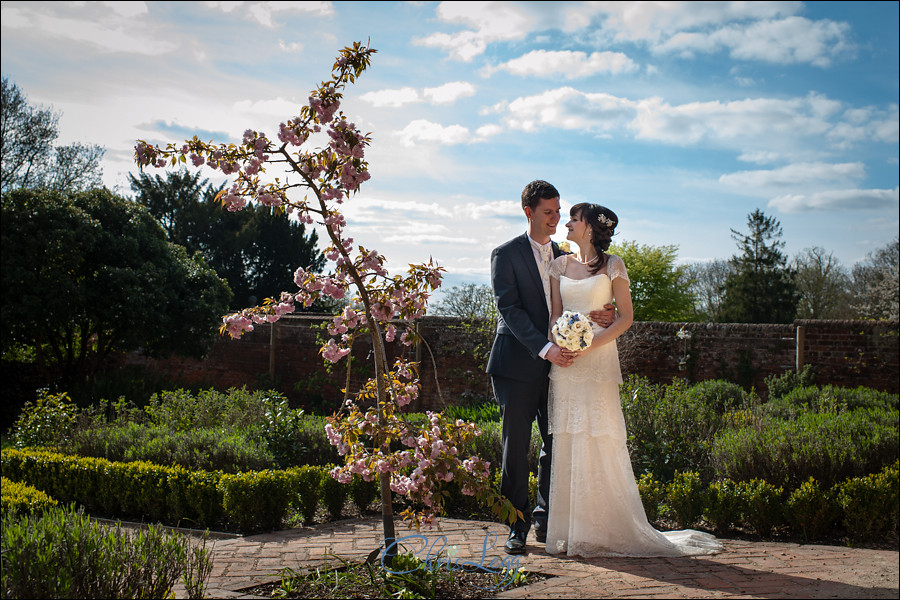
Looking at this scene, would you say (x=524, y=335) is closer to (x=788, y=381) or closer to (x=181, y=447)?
(x=181, y=447)

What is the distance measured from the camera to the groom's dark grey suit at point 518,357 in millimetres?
4340

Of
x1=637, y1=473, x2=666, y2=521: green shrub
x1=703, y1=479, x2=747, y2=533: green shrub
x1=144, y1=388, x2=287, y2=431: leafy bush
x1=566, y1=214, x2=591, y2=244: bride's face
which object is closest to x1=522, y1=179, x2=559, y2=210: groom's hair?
x1=566, y1=214, x2=591, y2=244: bride's face

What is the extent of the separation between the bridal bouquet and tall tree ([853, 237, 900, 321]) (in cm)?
1765

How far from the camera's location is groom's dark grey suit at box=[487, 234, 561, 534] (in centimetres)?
434

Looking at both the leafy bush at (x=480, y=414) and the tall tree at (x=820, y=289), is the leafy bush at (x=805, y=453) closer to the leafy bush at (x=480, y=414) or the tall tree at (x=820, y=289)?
the leafy bush at (x=480, y=414)

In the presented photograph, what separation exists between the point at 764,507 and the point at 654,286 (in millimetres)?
16042

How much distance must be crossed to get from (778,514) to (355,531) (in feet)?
9.57

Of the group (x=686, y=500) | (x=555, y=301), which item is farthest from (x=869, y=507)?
(x=555, y=301)

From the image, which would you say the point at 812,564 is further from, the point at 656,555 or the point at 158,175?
the point at 158,175

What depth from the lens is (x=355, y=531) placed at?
4.94 m

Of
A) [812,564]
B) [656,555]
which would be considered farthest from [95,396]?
[812,564]

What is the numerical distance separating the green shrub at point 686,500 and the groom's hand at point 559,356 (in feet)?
4.76

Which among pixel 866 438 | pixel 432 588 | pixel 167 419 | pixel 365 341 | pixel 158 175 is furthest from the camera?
pixel 158 175

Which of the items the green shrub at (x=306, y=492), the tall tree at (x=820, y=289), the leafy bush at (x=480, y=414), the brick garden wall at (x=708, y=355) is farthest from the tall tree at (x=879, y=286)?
the green shrub at (x=306, y=492)
